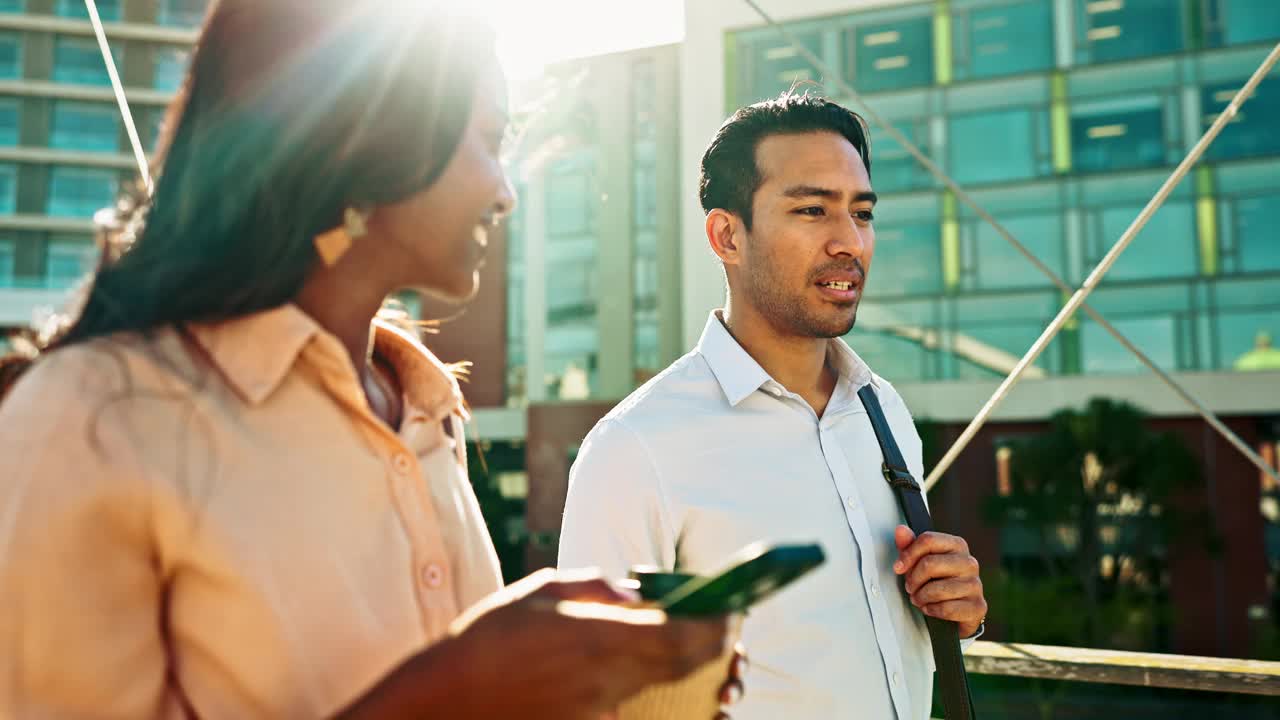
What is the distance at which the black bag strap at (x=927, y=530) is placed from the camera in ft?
5.16

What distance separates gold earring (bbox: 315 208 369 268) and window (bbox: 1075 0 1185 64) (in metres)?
16.1

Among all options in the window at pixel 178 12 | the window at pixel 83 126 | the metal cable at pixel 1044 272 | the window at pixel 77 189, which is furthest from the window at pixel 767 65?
the window at pixel 178 12

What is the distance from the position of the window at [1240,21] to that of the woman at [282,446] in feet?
53.0

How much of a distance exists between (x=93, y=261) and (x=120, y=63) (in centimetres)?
3677

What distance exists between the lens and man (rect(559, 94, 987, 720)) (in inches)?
63.2

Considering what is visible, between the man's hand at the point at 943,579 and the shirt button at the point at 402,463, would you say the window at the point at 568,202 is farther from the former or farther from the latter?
the shirt button at the point at 402,463

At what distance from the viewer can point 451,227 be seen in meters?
0.84

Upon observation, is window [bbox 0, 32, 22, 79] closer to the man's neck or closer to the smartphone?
the man's neck

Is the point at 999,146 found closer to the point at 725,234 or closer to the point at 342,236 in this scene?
the point at 725,234

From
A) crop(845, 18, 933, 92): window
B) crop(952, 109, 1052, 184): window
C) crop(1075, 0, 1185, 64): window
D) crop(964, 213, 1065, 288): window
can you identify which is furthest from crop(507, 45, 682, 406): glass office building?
crop(1075, 0, 1185, 64): window

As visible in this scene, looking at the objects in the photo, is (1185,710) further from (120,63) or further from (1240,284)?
(120,63)

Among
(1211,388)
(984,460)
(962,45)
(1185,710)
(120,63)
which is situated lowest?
(1185,710)

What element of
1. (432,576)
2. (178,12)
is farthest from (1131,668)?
(178,12)

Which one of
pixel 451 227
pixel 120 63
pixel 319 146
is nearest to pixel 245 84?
pixel 319 146
